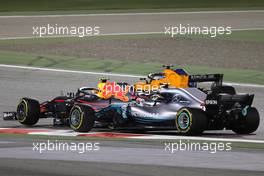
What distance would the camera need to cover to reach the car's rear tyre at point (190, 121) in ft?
54.8

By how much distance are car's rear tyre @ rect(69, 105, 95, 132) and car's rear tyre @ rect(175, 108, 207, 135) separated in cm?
173

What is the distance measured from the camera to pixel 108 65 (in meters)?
28.8

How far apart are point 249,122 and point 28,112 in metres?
4.49

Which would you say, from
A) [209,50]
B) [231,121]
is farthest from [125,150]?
[209,50]

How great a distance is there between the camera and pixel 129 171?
1276cm

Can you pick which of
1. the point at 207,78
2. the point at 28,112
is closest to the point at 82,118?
the point at 28,112

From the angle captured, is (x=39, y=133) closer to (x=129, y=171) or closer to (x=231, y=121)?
(x=231, y=121)

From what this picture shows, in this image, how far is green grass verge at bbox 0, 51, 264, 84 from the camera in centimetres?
2723

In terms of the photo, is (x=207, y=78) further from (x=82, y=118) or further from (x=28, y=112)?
(x=28, y=112)

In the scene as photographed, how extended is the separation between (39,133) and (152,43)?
632 inches
